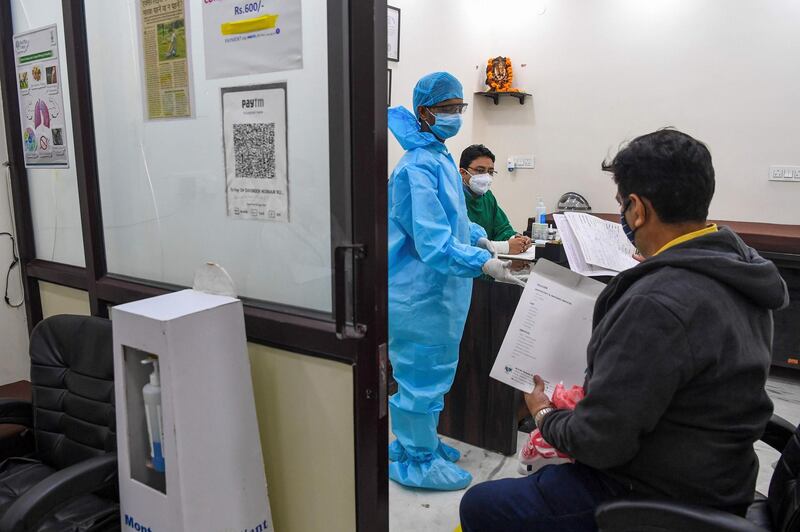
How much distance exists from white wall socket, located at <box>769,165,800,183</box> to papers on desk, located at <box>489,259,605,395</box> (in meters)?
2.91

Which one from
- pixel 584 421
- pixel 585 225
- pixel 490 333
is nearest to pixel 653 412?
pixel 584 421

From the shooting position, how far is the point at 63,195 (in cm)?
183

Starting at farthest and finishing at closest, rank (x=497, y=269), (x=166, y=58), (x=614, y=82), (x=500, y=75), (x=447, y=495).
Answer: (x=500, y=75) < (x=614, y=82) < (x=447, y=495) < (x=497, y=269) < (x=166, y=58)

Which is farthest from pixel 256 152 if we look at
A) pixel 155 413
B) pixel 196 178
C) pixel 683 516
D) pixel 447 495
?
pixel 447 495

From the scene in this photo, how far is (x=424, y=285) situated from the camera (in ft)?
6.57

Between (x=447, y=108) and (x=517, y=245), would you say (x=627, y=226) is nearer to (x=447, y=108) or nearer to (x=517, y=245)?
(x=447, y=108)

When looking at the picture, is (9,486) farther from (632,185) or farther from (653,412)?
(632,185)

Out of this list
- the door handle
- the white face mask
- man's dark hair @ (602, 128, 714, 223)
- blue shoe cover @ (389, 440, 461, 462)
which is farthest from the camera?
the white face mask

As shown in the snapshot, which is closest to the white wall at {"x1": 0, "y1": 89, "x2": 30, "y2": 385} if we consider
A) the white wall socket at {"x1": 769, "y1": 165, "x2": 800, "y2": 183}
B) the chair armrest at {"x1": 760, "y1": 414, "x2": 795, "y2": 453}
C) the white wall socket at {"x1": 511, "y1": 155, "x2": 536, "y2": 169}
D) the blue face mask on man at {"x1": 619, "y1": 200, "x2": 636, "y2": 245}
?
the blue face mask on man at {"x1": 619, "y1": 200, "x2": 636, "y2": 245}

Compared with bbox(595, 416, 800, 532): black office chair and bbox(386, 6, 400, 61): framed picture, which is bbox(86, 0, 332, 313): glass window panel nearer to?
bbox(595, 416, 800, 532): black office chair

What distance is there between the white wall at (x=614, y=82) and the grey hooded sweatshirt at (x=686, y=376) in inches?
104

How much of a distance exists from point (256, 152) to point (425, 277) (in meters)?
0.88

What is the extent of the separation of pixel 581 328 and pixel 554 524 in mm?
403

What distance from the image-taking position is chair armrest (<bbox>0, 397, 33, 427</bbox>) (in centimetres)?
155
